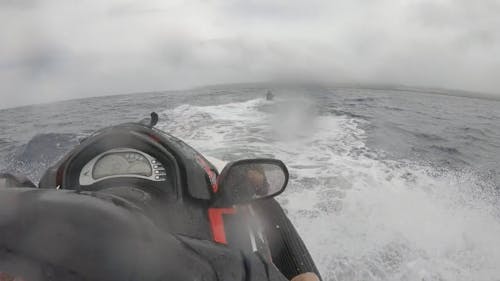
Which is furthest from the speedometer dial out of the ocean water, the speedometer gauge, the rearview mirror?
the ocean water

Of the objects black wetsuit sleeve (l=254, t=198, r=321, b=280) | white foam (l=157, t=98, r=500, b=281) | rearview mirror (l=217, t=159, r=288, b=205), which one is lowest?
white foam (l=157, t=98, r=500, b=281)

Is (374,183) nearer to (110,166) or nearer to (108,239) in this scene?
(110,166)

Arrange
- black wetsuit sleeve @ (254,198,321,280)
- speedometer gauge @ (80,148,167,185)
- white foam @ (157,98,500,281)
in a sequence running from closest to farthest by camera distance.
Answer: speedometer gauge @ (80,148,167,185)
black wetsuit sleeve @ (254,198,321,280)
white foam @ (157,98,500,281)

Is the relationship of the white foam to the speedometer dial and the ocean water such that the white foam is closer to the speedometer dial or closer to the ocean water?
the ocean water

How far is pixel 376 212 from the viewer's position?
14.7ft

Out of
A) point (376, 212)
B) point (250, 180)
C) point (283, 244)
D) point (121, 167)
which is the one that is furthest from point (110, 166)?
point (376, 212)

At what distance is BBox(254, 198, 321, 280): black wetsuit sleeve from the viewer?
2020 mm

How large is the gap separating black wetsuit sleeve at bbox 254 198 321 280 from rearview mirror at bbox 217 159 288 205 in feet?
1.91

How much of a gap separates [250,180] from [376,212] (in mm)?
3460

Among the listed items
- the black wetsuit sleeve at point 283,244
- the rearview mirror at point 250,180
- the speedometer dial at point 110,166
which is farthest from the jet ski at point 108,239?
the black wetsuit sleeve at point 283,244

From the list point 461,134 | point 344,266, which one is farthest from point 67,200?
point 461,134

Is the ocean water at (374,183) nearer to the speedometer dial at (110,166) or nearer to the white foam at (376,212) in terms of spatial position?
the white foam at (376,212)

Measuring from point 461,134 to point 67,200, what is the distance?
12.2m

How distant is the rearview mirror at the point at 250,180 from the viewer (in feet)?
4.72
